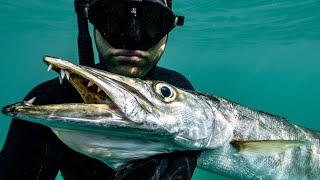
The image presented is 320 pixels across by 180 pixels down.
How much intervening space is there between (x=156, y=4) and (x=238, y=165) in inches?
77.6

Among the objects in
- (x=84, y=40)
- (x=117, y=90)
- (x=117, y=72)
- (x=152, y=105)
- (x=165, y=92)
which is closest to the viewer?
(x=117, y=90)

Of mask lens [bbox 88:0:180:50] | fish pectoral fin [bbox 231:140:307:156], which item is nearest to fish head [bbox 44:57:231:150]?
fish pectoral fin [bbox 231:140:307:156]

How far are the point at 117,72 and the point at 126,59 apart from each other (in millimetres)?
211

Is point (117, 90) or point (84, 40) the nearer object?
point (117, 90)

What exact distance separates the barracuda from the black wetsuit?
0.10m

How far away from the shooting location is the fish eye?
6.86ft

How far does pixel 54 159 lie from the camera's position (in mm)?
2689

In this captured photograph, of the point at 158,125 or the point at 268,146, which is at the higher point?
the point at 158,125

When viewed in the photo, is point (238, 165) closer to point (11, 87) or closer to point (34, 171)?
point (34, 171)

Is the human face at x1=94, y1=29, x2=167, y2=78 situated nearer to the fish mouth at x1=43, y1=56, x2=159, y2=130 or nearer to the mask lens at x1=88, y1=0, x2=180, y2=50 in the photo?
the mask lens at x1=88, y1=0, x2=180, y2=50

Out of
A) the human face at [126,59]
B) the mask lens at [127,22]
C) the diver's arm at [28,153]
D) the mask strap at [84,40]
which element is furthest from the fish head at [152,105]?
the mask strap at [84,40]

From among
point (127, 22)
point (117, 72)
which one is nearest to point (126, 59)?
point (117, 72)

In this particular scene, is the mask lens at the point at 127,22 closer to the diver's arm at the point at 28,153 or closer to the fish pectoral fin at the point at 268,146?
the diver's arm at the point at 28,153

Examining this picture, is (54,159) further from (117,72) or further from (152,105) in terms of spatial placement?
(152,105)
